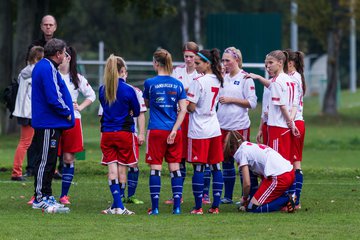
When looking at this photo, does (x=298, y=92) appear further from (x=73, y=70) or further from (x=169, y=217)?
(x=73, y=70)

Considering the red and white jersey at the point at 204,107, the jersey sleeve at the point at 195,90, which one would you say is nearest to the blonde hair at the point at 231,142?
the red and white jersey at the point at 204,107

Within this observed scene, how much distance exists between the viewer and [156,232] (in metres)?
10.5

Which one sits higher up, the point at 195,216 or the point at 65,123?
the point at 65,123

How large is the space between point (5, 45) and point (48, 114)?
15.0 metres

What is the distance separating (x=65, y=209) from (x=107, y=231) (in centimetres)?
176

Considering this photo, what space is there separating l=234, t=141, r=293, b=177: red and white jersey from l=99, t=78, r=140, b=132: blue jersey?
1.44 metres

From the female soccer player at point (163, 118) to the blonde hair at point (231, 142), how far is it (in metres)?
1.24

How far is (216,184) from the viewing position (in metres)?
12.5

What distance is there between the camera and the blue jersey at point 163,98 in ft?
39.3

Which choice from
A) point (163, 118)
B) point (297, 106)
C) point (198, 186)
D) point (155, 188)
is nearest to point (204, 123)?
point (163, 118)

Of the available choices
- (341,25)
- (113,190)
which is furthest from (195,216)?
(341,25)

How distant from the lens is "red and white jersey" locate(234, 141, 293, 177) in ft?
41.0

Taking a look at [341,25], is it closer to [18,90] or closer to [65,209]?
[18,90]

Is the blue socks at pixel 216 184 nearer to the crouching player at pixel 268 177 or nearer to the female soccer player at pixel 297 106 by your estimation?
the crouching player at pixel 268 177
